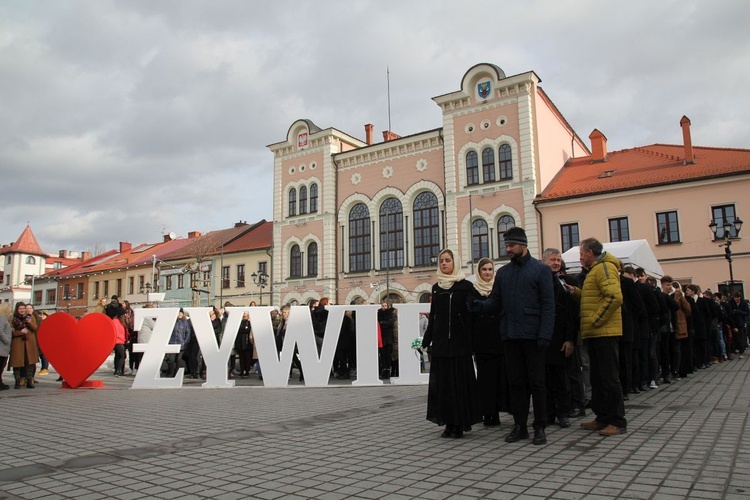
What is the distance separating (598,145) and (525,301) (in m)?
32.6

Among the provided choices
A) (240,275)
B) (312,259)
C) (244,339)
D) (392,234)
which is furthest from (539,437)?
(240,275)

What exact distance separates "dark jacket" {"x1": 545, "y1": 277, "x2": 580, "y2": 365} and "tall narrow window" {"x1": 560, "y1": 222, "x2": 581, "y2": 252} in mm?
25489

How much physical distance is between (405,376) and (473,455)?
6.86 metres

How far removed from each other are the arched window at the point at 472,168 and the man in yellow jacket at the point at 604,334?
94.0ft

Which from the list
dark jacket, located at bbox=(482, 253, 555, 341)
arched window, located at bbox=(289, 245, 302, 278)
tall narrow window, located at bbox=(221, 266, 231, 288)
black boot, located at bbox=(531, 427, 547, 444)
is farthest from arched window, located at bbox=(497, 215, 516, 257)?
black boot, located at bbox=(531, 427, 547, 444)

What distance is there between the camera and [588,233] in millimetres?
30797

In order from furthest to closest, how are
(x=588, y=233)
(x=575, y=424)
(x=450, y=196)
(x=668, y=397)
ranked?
(x=450, y=196) < (x=588, y=233) < (x=668, y=397) < (x=575, y=424)

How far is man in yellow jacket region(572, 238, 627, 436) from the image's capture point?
620 centimetres

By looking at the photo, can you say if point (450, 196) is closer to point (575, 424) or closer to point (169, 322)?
point (169, 322)

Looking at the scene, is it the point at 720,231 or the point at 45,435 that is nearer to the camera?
the point at 45,435

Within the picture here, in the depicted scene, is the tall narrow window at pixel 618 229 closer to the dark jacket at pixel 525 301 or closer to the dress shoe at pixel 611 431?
the dress shoe at pixel 611 431

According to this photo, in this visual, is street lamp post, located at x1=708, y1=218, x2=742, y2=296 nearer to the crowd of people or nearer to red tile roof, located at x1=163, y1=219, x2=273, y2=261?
the crowd of people

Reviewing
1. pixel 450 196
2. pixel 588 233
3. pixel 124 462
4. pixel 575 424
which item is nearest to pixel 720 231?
pixel 588 233

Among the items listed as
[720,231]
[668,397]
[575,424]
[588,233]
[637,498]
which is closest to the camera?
[637,498]
